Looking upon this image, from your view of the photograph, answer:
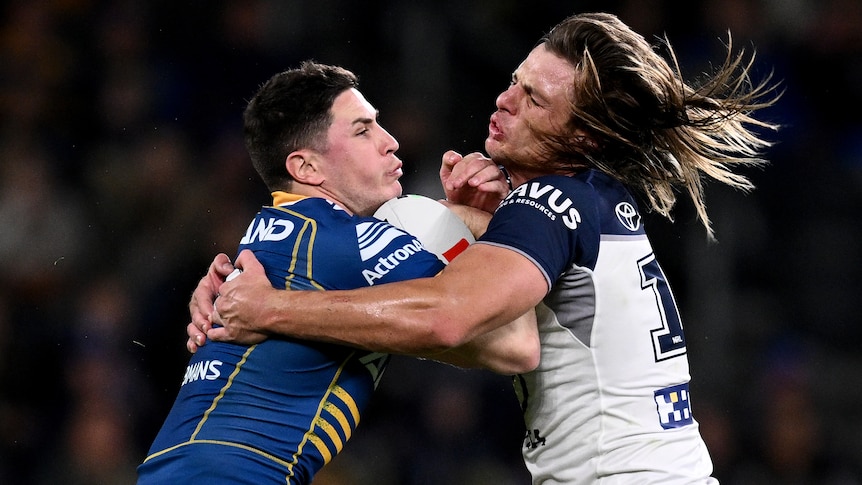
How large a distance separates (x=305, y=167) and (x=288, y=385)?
3.02 ft

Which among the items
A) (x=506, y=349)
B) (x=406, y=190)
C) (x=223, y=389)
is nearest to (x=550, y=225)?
(x=506, y=349)

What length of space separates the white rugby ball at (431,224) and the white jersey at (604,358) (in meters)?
0.38

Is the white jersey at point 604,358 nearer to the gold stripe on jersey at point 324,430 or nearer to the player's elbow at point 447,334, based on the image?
the player's elbow at point 447,334

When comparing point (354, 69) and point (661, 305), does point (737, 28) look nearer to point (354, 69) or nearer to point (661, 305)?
point (354, 69)

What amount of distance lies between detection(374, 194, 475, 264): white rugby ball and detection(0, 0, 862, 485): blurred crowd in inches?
161

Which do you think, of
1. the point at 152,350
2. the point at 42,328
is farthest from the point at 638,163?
the point at 42,328

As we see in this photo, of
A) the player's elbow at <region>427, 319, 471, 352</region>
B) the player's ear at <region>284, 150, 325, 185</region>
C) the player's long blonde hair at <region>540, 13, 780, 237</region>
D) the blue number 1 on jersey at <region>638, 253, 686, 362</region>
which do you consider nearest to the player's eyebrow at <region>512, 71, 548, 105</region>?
the player's long blonde hair at <region>540, 13, 780, 237</region>

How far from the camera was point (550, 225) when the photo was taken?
322 centimetres

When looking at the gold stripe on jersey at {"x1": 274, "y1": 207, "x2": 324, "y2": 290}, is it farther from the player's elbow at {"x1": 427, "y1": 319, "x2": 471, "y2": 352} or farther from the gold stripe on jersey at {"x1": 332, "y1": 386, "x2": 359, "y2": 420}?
the player's elbow at {"x1": 427, "y1": 319, "x2": 471, "y2": 352}

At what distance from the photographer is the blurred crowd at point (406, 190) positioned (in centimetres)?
747

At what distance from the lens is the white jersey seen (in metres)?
3.34

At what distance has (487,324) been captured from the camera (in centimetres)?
311

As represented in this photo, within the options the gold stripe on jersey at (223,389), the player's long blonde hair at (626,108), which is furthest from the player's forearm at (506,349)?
the player's long blonde hair at (626,108)

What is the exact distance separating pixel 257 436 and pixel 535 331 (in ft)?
3.16
